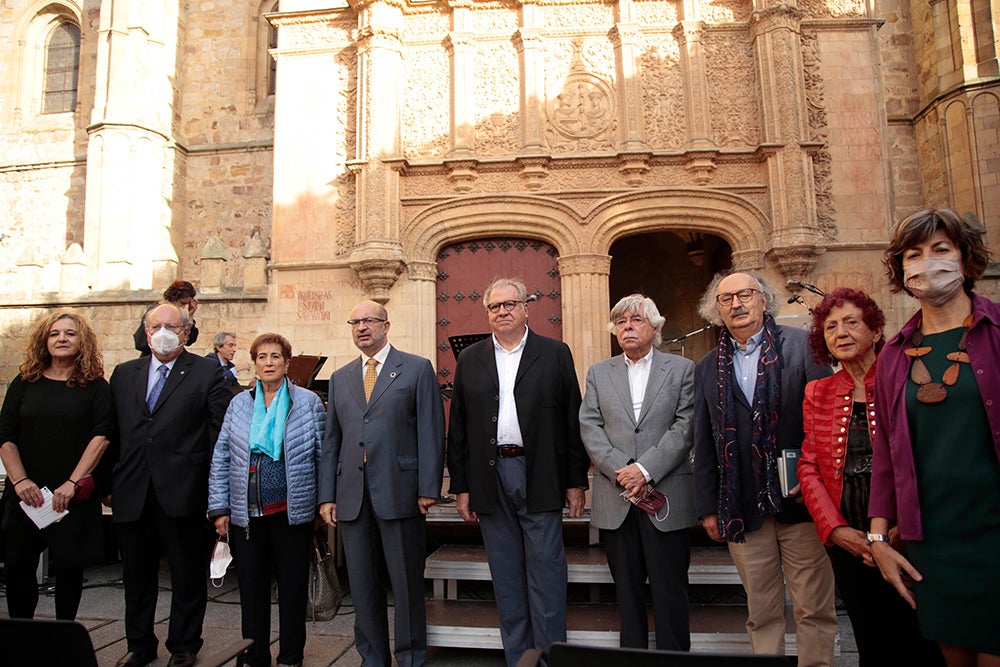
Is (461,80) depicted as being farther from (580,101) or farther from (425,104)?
(580,101)

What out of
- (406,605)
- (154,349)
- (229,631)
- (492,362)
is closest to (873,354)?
(492,362)

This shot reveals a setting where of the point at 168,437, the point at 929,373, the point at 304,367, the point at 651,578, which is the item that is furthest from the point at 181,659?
the point at 929,373

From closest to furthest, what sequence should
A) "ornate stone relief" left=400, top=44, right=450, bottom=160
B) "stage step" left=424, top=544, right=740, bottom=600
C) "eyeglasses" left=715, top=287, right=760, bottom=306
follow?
"eyeglasses" left=715, top=287, right=760, bottom=306, "stage step" left=424, top=544, right=740, bottom=600, "ornate stone relief" left=400, top=44, right=450, bottom=160

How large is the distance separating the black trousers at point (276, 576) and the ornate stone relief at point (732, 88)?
785 centimetres

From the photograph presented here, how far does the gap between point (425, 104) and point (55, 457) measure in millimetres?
7138

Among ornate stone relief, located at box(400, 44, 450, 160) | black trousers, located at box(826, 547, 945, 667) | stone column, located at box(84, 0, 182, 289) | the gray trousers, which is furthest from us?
stone column, located at box(84, 0, 182, 289)

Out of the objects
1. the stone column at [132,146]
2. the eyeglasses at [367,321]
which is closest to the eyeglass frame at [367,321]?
the eyeglasses at [367,321]

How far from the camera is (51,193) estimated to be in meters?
15.0

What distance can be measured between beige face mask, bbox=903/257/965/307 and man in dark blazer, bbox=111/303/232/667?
361 centimetres

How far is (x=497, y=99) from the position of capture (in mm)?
9383

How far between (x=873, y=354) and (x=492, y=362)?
6.14 ft

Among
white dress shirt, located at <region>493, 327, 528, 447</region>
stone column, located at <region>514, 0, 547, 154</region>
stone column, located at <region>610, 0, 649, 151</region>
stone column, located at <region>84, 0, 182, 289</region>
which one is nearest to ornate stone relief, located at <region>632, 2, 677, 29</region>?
stone column, located at <region>610, 0, 649, 151</region>

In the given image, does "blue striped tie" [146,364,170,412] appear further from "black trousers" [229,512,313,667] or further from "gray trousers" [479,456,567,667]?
"gray trousers" [479,456,567,667]

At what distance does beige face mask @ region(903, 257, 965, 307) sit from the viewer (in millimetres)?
2150
